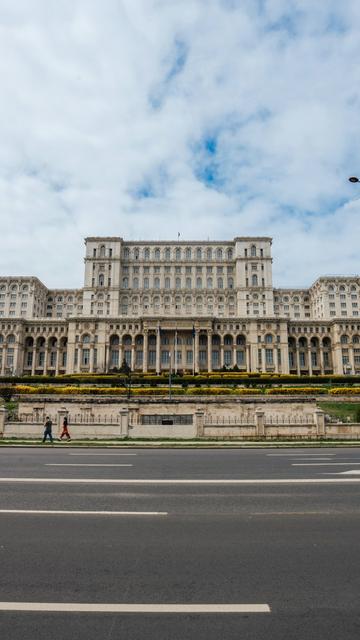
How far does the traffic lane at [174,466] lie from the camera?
1187 cm

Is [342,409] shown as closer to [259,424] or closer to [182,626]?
[259,424]

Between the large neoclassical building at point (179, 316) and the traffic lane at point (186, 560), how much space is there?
80.3 m

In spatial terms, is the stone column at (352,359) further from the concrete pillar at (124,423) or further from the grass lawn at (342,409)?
the concrete pillar at (124,423)

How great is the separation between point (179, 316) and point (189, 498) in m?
87.9

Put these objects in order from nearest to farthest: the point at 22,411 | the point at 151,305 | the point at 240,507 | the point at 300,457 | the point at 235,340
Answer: the point at 240,507 < the point at 300,457 < the point at 22,411 < the point at 235,340 < the point at 151,305

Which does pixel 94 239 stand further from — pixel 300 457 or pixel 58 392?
pixel 300 457

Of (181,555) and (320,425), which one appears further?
(320,425)

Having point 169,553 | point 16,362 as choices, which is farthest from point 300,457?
point 16,362

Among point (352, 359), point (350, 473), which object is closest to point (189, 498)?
point (350, 473)

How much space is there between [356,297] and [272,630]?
123 meters

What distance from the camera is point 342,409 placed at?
39.7 metres

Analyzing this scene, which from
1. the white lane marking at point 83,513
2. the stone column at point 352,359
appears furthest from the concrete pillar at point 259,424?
the stone column at point 352,359

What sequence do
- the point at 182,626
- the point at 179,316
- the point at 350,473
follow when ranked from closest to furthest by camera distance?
the point at 182,626 < the point at 350,473 < the point at 179,316

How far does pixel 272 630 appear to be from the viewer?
3807 millimetres
